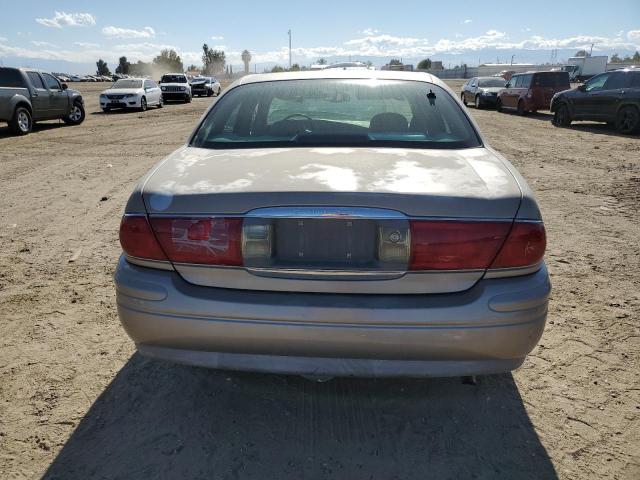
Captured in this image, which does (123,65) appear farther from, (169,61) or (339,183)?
(339,183)

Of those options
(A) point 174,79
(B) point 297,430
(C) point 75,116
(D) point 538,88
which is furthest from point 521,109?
(B) point 297,430

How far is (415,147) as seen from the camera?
267cm

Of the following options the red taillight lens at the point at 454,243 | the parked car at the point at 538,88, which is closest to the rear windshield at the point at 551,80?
the parked car at the point at 538,88

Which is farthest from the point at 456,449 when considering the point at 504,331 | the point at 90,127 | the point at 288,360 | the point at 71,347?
the point at 90,127

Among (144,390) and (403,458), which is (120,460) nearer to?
(144,390)

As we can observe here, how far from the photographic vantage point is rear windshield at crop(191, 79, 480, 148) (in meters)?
2.79

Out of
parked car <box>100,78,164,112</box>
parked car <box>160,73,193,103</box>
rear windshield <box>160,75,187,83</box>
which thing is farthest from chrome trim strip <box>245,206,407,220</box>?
rear windshield <box>160,75,187,83</box>

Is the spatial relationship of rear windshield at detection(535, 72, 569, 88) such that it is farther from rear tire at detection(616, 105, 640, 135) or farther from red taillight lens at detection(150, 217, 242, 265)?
red taillight lens at detection(150, 217, 242, 265)

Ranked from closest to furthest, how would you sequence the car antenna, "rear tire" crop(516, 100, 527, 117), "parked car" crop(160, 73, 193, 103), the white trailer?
the car antenna < "rear tire" crop(516, 100, 527, 117) < "parked car" crop(160, 73, 193, 103) < the white trailer

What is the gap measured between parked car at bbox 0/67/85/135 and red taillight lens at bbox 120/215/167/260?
1300 centimetres

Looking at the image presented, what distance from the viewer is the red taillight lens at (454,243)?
2.01 metres

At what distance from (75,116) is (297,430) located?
17205 mm

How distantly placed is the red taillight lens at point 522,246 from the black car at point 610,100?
13913 millimetres

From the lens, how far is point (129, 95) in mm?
21703
